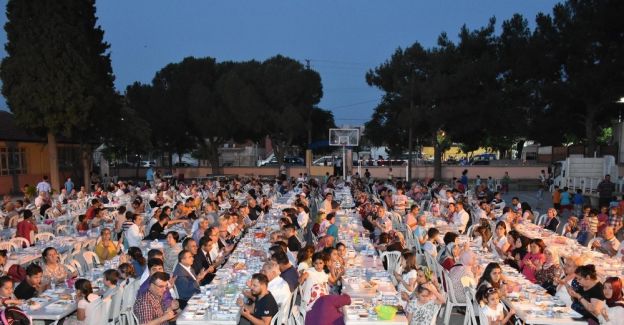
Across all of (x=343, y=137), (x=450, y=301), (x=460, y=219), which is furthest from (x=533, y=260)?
(x=343, y=137)

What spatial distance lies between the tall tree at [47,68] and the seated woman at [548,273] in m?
21.1

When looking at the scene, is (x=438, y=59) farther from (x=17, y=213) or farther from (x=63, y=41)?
(x=17, y=213)

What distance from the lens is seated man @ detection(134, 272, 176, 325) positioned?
564 centimetres

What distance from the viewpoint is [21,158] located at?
2705cm

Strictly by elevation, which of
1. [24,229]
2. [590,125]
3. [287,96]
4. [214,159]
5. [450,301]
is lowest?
[450,301]

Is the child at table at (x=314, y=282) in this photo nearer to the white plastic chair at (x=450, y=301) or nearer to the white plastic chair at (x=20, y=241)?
the white plastic chair at (x=450, y=301)

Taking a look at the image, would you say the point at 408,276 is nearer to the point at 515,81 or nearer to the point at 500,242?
the point at 500,242

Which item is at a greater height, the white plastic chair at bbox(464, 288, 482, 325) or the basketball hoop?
the basketball hoop

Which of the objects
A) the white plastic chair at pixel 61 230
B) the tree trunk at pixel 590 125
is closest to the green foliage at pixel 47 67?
the white plastic chair at pixel 61 230

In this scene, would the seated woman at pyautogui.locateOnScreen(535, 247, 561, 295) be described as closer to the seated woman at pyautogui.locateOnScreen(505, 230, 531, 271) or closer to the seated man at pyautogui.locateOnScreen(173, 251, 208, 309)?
the seated woman at pyautogui.locateOnScreen(505, 230, 531, 271)

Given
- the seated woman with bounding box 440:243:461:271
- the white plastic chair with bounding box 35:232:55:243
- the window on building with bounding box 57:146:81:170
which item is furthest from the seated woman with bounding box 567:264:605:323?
the window on building with bounding box 57:146:81:170

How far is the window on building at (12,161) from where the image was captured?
25484 millimetres

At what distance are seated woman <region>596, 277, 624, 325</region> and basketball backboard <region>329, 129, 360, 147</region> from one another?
24.8 metres

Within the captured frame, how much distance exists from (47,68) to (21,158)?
287 inches
